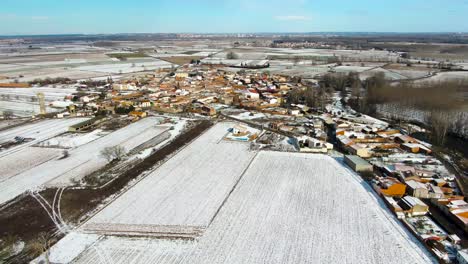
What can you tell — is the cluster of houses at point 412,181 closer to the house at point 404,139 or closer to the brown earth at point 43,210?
the house at point 404,139

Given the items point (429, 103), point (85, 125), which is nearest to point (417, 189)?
point (429, 103)

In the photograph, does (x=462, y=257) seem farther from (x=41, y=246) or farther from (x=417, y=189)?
(x=41, y=246)

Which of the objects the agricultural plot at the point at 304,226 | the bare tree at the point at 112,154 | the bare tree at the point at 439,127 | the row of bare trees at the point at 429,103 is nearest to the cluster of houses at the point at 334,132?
the agricultural plot at the point at 304,226

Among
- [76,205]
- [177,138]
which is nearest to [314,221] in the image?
[76,205]

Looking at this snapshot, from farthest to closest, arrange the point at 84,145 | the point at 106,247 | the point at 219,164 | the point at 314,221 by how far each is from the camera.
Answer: the point at 84,145, the point at 219,164, the point at 314,221, the point at 106,247

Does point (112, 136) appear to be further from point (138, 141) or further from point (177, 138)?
point (177, 138)
